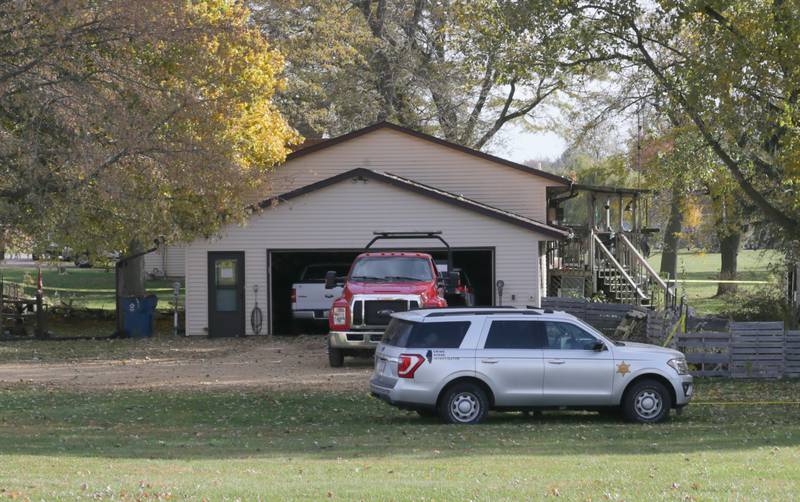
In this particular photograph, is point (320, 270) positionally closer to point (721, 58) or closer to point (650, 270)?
point (650, 270)

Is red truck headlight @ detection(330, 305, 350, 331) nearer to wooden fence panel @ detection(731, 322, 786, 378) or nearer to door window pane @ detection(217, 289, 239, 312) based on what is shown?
wooden fence panel @ detection(731, 322, 786, 378)

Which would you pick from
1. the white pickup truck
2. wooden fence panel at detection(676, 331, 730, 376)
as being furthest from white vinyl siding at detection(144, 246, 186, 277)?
wooden fence panel at detection(676, 331, 730, 376)


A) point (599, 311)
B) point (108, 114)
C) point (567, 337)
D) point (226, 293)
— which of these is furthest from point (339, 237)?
point (567, 337)

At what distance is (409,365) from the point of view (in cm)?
1506

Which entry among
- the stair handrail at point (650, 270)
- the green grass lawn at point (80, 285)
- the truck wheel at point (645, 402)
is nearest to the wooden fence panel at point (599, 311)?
the stair handrail at point (650, 270)

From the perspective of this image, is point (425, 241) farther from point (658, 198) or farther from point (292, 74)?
point (658, 198)

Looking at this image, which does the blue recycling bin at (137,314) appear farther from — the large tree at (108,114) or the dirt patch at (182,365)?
the large tree at (108,114)

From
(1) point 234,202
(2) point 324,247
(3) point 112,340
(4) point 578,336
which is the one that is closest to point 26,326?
(3) point 112,340

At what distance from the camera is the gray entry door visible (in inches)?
1195

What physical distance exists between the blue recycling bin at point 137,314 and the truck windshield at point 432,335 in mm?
16713

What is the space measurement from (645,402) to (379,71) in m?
31.8

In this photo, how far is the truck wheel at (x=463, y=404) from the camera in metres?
15.2

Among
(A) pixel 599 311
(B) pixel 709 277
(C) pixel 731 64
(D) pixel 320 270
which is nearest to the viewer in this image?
(C) pixel 731 64

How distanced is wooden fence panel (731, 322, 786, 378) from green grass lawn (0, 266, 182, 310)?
24.0 m
